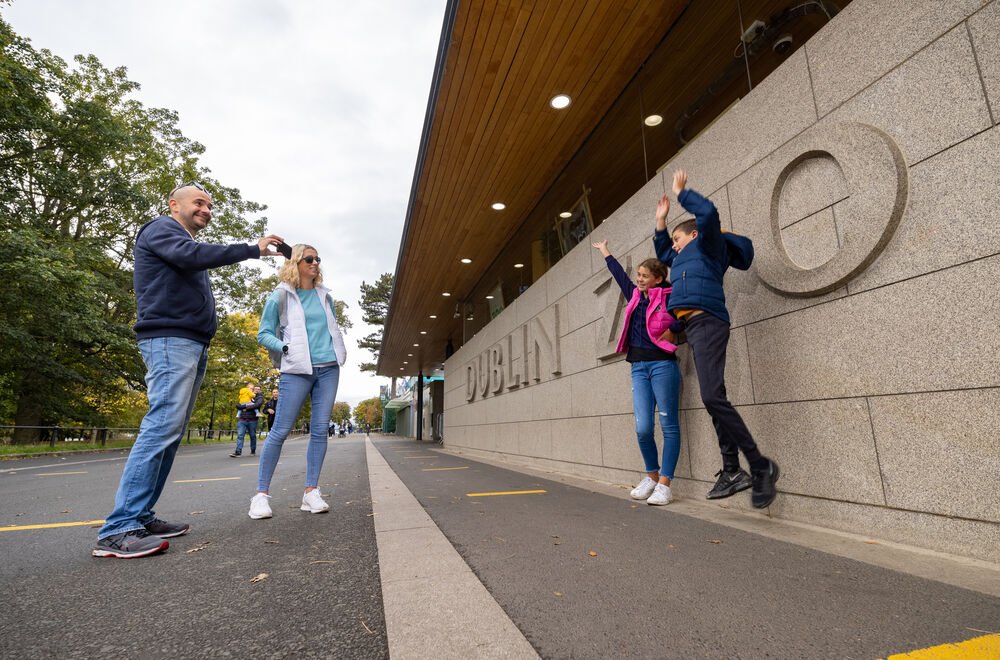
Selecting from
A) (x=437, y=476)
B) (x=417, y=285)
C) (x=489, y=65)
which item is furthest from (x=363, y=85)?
(x=437, y=476)

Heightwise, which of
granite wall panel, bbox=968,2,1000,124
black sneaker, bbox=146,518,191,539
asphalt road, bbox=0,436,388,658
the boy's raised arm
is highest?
granite wall panel, bbox=968,2,1000,124

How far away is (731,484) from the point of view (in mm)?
2955

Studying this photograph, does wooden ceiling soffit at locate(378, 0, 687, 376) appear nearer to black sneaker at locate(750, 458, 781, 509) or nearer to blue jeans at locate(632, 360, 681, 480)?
blue jeans at locate(632, 360, 681, 480)

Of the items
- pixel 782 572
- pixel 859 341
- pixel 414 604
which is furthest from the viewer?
pixel 859 341

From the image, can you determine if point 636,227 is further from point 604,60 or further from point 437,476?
point 437,476

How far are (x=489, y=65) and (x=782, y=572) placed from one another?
209 inches

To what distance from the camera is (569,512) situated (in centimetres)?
321

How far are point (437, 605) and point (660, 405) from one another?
2754 millimetres

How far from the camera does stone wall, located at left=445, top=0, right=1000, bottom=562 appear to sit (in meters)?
2.04

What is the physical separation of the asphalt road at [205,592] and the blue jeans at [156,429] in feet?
0.78

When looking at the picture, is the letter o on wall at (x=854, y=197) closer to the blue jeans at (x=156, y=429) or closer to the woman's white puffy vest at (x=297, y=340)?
the woman's white puffy vest at (x=297, y=340)

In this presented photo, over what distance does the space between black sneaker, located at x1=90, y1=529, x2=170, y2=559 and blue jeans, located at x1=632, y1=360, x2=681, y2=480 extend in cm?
338

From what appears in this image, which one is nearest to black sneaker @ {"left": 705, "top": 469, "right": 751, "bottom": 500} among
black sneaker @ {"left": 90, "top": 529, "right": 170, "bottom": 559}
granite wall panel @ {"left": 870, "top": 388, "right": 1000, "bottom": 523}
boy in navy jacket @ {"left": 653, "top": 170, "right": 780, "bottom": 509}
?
boy in navy jacket @ {"left": 653, "top": 170, "right": 780, "bottom": 509}

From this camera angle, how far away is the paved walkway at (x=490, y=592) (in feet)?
4.09
